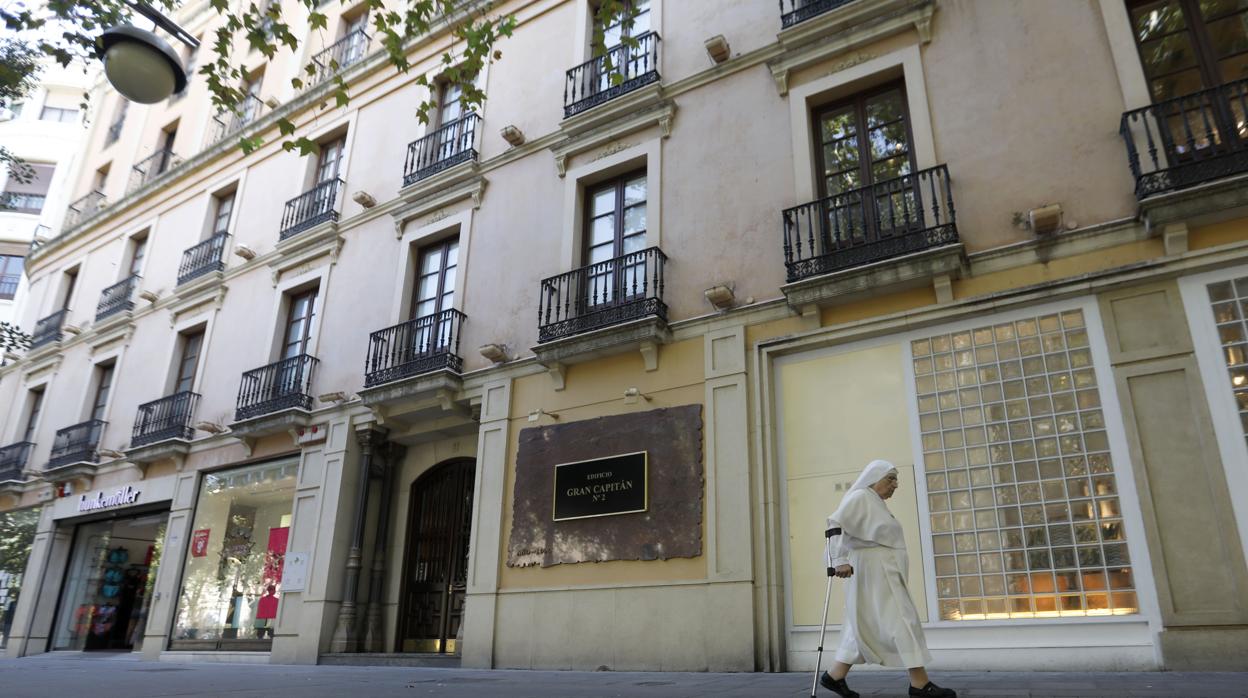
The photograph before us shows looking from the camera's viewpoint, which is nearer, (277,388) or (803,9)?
(803,9)

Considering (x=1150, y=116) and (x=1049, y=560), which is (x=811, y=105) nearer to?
(x=1150, y=116)

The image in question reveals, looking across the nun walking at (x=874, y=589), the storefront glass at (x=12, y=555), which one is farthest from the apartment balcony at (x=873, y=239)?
the storefront glass at (x=12, y=555)

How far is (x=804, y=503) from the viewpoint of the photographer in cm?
869

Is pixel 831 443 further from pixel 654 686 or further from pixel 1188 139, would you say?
pixel 1188 139

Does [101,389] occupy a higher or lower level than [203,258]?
lower

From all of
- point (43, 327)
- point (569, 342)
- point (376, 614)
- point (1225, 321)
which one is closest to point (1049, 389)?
point (1225, 321)

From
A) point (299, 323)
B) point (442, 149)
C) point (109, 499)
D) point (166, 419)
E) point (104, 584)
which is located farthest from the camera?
point (104, 584)

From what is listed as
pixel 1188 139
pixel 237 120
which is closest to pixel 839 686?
pixel 1188 139

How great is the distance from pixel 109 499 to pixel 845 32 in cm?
1673

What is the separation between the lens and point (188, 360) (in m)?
17.0

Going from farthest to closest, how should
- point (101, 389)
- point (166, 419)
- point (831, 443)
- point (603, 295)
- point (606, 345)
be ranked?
point (101, 389) < point (166, 419) < point (603, 295) < point (606, 345) < point (831, 443)

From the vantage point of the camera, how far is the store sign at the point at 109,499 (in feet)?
52.9

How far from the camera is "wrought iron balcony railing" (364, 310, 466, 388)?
39.0 ft

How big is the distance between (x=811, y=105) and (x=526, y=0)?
6269 millimetres
